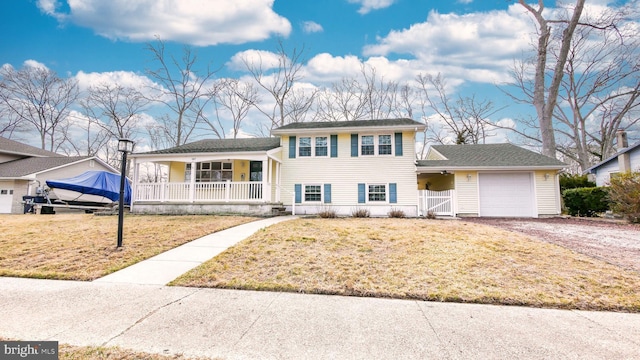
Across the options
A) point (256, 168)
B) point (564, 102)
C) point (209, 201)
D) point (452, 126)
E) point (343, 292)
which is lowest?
point (343, 292)

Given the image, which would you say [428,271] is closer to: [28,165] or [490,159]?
[490,159]

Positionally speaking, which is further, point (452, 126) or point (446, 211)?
point (452, 126)

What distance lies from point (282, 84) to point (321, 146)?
556 inches

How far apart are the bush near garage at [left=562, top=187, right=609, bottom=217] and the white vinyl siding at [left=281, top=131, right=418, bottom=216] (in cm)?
885

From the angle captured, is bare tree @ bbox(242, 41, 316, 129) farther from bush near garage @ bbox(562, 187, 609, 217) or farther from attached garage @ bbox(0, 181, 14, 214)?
bush near garage @ bbox(562, 187, 609, 217)

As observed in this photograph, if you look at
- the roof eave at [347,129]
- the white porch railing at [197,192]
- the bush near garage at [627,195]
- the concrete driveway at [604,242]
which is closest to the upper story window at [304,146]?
the roof eave at [347,129]

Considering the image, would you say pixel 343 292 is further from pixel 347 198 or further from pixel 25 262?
pixel 347 198

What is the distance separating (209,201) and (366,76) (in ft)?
65.1

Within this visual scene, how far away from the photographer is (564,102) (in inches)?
1064

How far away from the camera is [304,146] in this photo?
51.6 feet

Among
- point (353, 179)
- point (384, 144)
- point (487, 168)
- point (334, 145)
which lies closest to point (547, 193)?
point (487, 168)

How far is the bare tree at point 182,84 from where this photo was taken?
25.9 meters

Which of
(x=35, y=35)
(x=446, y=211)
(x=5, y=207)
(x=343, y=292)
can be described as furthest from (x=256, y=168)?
(x=5, y=207)

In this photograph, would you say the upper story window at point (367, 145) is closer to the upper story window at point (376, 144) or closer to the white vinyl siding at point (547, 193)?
the upper story window at point (376, 144)
